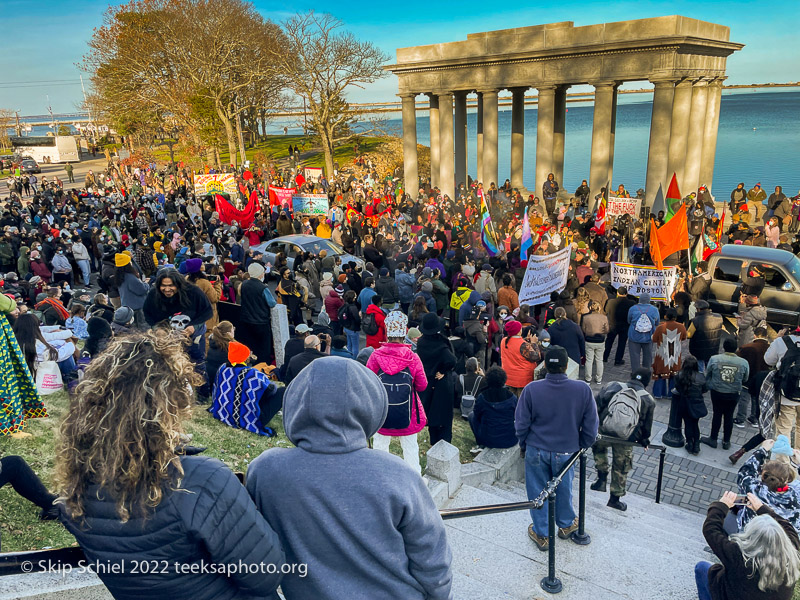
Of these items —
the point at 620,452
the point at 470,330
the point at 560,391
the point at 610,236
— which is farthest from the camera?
the point at 610,236

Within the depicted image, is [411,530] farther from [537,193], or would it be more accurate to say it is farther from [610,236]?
[537,193]

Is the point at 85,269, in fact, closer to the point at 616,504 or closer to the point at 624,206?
the point at 624,206

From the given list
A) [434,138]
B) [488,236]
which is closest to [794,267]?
[488,236]

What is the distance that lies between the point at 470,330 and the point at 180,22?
44.9 meters

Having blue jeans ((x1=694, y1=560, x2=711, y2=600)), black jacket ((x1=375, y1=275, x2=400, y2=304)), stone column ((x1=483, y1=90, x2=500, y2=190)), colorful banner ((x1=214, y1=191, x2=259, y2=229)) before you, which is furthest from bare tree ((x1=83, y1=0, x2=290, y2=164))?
blue jeans ((x1=694, y1=560, x2=711, y2=600))

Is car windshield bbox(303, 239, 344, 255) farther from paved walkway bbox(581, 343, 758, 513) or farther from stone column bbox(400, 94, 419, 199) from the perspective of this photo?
stone column bbox(400, 94, 419, 199)

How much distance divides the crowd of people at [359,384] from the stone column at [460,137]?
37.4 ft

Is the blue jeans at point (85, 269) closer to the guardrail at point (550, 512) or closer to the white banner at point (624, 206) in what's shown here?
the white banner at point (624, 206)

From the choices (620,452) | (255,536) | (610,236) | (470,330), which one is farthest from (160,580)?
(610,236)

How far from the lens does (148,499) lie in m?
2.11

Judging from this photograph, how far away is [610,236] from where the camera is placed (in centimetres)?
1833

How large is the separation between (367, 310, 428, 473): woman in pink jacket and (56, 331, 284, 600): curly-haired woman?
3.77 m

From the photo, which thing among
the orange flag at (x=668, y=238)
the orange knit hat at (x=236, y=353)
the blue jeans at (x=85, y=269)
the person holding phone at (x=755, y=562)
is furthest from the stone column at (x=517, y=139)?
the person holding phone at (x=755, y=562)

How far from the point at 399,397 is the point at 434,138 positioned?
27522 millimetres
